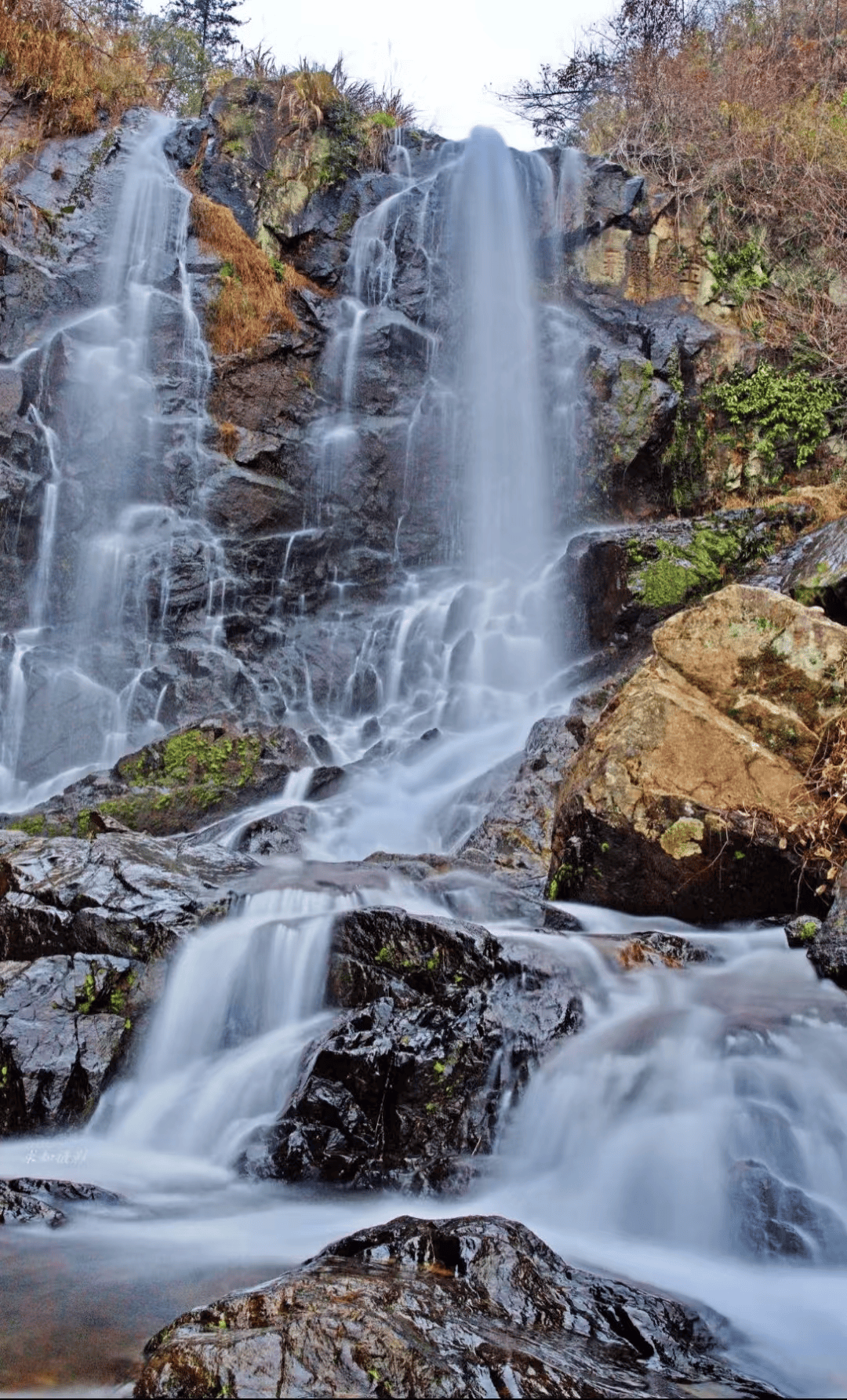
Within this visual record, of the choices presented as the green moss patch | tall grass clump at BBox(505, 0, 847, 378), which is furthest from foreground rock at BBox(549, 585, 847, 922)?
tall grass clump at BBox(505, 0, 847, 378)

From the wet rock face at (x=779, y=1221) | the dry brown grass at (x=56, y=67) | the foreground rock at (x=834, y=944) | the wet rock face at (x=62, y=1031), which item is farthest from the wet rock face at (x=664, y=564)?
the dry brown grass at (x=56, y=67)

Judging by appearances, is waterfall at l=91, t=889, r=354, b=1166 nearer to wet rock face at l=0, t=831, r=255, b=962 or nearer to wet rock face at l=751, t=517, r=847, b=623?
wet rock face at l=0, t=831, r=255, b=962

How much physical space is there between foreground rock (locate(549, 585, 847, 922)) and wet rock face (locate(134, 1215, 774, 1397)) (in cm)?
348

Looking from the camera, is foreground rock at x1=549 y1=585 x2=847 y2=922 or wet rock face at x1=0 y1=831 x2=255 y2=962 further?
foreground rock at x1=549 y1=585 x2=847 y2=922

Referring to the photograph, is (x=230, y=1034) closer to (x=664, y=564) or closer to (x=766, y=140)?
(x=664, y=564)

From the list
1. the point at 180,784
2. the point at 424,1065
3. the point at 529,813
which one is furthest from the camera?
the point at 180,784

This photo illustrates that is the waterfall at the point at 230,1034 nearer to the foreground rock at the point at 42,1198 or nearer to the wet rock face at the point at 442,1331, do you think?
the foreground rock at the point at 42,1198

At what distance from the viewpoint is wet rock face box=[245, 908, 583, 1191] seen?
4320mm

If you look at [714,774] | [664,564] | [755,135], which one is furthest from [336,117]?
[714,774]

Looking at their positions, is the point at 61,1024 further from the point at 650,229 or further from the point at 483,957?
the point at 650,229

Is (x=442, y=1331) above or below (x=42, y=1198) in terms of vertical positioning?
above

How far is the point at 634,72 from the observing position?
17.4m

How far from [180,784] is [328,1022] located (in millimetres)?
4805

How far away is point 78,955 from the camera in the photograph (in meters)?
5.50
